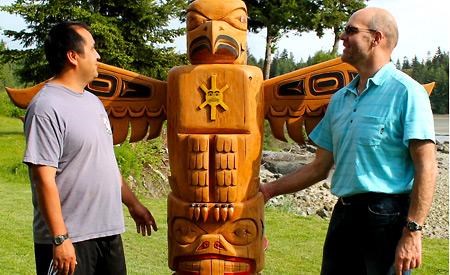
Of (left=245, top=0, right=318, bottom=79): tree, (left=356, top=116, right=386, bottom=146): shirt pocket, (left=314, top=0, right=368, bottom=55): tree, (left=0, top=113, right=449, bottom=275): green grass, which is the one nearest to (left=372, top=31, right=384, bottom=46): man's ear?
(left=356, top=116, right=386, bottom=146): shirt pocket

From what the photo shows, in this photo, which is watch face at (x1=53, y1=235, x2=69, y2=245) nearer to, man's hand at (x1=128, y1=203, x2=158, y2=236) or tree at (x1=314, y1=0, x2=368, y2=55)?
man's hand at (x1=128, y1=203, x2=158, y2=236)

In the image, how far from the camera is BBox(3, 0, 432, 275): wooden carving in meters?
3.05

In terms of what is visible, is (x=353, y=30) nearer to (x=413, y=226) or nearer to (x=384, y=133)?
(x=384, y=133)

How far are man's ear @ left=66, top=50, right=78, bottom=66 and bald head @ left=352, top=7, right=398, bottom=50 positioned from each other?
1172 mm

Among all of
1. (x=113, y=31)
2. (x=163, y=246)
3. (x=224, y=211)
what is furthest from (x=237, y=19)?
(x=113, y=31)

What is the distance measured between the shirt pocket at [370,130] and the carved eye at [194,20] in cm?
112

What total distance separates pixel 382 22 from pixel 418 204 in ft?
2.40

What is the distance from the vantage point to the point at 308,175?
2.91m

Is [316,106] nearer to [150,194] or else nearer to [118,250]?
[118,250]

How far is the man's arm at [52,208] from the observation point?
2.27 meters

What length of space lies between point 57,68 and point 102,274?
0.90 metres

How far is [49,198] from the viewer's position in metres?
2.26

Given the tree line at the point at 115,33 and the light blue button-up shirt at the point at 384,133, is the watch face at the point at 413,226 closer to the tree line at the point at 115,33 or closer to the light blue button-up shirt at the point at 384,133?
the light blue button-up shirt at the point at 384,133

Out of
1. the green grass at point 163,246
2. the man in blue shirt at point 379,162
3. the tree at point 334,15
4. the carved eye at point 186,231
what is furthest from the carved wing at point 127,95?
the tree at point 334,15
